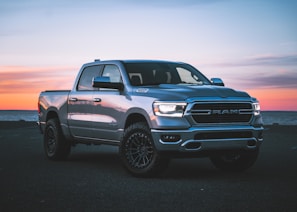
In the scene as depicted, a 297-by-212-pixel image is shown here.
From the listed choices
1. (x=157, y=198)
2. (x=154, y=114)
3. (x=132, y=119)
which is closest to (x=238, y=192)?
(x=157, y=198)

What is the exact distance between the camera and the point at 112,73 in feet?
35.8

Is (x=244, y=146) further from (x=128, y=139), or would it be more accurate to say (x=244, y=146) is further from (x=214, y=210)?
(x=214, y=210)

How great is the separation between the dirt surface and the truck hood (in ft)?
4.47

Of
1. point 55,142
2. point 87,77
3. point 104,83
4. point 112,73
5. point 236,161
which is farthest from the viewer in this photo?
point 55,142

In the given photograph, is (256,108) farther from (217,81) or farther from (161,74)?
(161,74)

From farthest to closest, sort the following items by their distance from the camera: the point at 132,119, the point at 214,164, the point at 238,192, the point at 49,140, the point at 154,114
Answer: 1. the point at 49,140
2. the point at 214,164
3. the point at 132,119
4. the point at 154,114
5. the point at 238,192

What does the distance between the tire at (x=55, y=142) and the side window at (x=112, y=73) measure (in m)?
2.06

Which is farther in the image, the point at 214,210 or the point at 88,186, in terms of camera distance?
the point at 88,186

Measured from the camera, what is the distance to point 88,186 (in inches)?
341

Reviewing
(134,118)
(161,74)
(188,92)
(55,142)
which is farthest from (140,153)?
(55,142)

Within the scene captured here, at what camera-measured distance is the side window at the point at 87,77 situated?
11484mm

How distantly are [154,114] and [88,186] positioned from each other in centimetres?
159

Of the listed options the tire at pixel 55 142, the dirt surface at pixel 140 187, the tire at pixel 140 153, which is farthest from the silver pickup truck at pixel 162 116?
the tire at pixel 55 142

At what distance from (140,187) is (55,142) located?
4.48m
